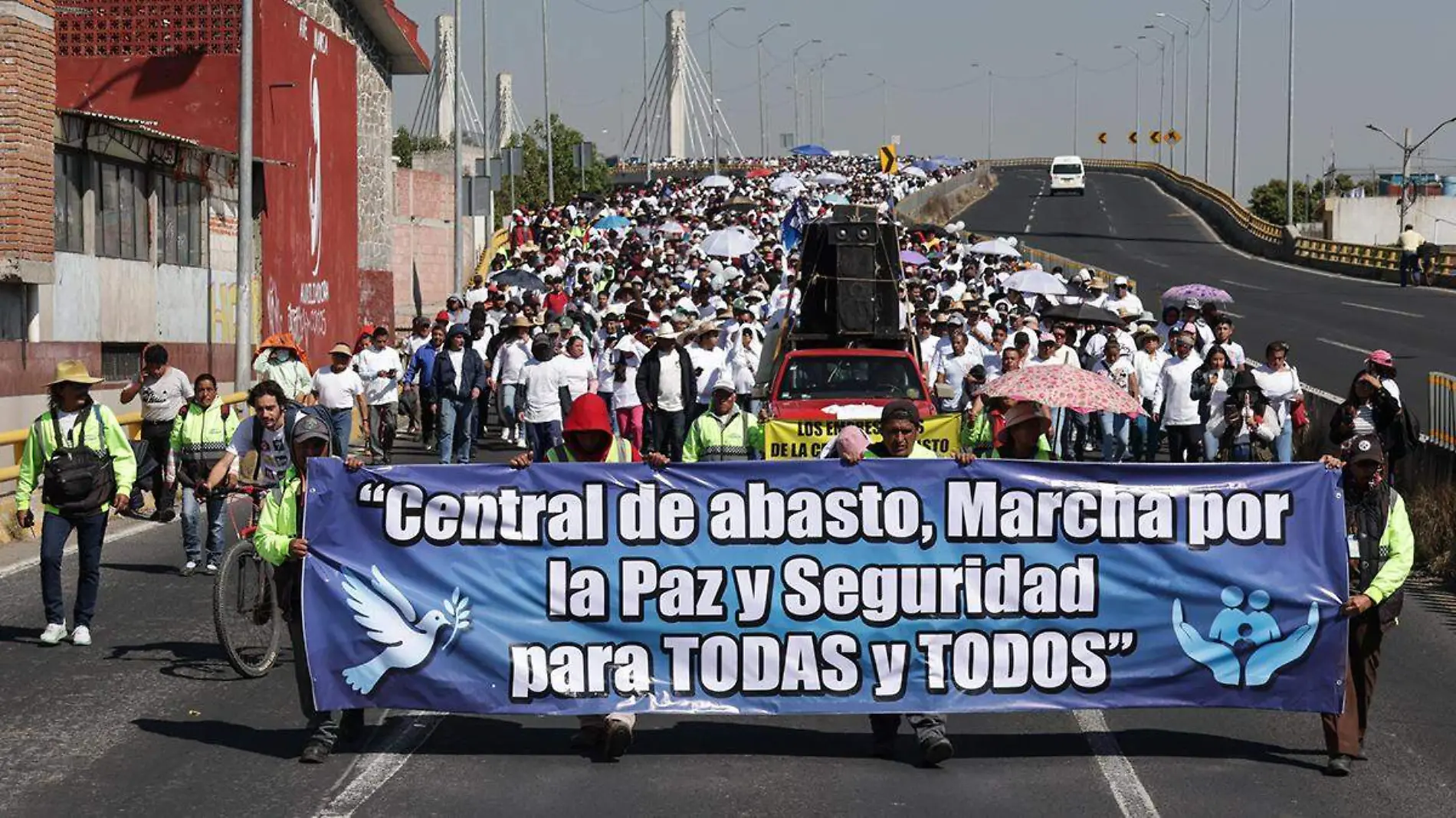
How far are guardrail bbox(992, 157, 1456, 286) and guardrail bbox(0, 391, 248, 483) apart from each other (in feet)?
142

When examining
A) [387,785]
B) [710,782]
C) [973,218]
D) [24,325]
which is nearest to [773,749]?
[710,782]

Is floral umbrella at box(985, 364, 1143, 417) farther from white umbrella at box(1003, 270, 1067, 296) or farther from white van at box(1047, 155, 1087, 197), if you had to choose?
white van at box(1047, 155, 1087, 197)

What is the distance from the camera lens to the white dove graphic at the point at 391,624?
909 cm

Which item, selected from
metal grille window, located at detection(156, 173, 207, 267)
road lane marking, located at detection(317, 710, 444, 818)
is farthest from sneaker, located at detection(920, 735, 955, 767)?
metal grille window, located at detection(156, 173, 207, 267)

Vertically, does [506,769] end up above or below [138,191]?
below

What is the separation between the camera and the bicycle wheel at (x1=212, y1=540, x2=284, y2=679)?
35.8 ft

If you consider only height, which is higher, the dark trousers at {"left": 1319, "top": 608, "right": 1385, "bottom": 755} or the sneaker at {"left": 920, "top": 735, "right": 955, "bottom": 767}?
the dark trousers at {"left": 1319, "top": 608, "right": 1385, "bottom": 755}

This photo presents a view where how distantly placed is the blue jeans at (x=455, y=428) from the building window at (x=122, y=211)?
→ 19.9 ft

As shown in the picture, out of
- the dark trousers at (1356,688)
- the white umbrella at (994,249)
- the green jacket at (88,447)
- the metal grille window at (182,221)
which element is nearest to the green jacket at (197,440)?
the green jacket at (88,447)

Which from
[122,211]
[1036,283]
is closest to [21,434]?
[122,211]

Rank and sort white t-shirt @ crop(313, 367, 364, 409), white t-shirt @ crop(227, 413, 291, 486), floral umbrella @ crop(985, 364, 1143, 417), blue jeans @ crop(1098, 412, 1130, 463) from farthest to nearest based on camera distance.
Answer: blue jeans @ crop(1098, 412, 1130, 463)
white t-shirt @ crop(313, 367, 364, 409)
floral umbrella @ crop(985, 364, 1143, 417)
white t-shirt @ crop(227, 413, 291, 486)

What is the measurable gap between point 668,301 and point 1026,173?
11560cm

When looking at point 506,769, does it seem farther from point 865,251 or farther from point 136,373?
point 136,373

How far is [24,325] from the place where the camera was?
22.9 m
